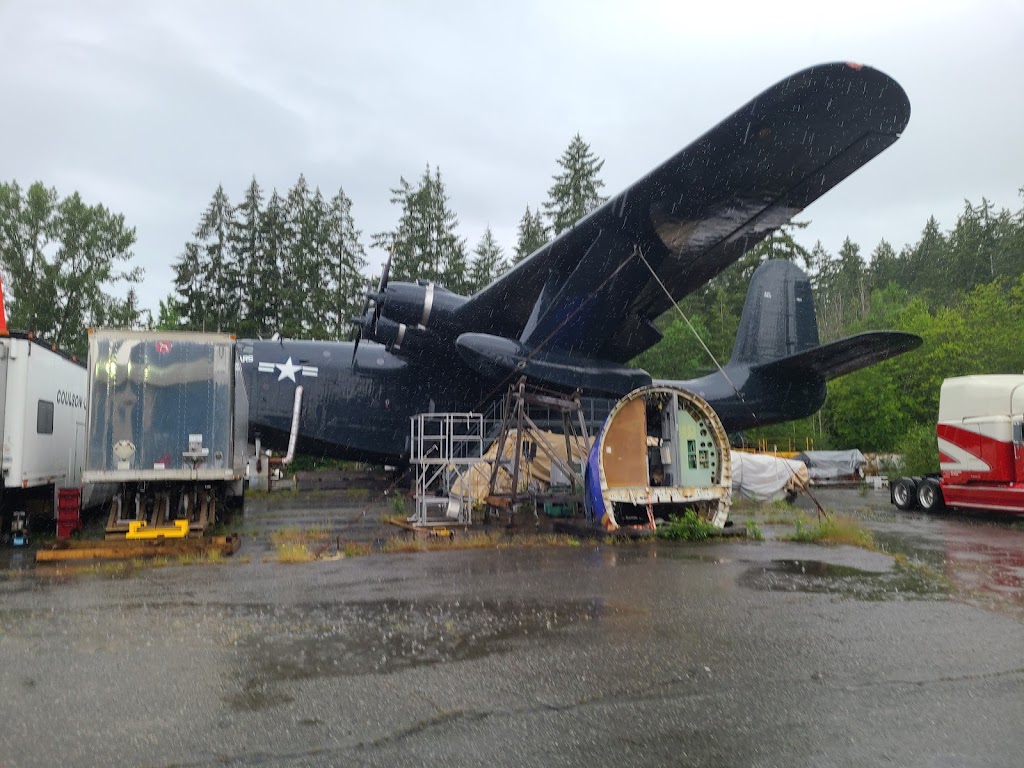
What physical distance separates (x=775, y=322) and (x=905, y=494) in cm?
554

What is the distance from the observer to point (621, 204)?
44.2 ft

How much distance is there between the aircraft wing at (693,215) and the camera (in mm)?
11289

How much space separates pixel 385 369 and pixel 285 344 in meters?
2.50

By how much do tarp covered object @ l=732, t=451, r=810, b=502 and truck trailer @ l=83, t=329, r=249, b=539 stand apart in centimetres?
1261

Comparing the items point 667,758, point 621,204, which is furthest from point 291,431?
point 667,758

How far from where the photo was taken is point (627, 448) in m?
11.6

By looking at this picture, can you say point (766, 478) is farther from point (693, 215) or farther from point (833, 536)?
point (833, 536)

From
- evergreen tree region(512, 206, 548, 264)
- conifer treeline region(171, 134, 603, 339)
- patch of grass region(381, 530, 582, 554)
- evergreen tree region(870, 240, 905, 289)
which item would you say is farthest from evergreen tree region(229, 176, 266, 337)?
evergreen tree region(870, 240, 905, 289)

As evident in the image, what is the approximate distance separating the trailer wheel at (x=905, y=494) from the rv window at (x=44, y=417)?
17.5m

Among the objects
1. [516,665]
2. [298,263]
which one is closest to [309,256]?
[298,263]

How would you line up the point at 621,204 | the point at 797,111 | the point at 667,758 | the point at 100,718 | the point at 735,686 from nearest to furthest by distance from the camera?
the point at 667,758 → the point at 100,718 → the point at 735,686 → the point at 797,111 → the point at 621,204

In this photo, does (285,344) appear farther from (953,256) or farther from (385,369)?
(953,256)

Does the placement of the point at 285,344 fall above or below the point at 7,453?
above

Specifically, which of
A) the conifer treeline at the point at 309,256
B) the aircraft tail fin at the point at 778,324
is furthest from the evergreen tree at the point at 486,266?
the aircraft tail fin at the point at 778,324
